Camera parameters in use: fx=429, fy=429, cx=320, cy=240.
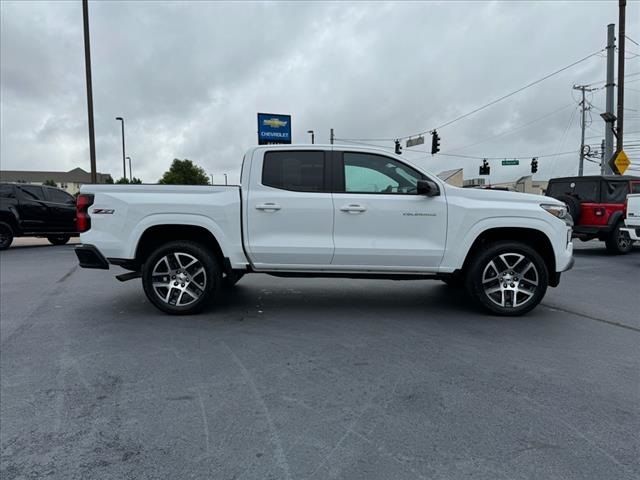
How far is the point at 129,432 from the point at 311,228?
2877mm

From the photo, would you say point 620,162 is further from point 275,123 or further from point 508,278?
point 508,278

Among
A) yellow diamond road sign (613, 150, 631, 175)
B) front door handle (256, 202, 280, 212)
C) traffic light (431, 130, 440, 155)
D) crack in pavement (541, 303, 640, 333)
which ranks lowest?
crack in pavement (541, 303, 640, 333)

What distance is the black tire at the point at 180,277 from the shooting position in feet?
16.3

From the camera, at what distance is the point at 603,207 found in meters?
10.9

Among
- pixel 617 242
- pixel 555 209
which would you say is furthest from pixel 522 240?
pixel 617 242

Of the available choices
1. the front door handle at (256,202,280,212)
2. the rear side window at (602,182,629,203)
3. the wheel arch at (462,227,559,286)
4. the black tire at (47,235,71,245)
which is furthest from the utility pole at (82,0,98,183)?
the rear side window at (602,182,629,203)

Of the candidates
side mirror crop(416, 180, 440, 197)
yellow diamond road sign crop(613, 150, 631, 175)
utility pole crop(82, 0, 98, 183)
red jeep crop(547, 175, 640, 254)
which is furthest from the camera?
yellow diamond road sign crop(613, 150, 631, 175)

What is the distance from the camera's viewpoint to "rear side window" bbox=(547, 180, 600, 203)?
11133 mm

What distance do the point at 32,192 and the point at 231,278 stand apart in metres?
10.6

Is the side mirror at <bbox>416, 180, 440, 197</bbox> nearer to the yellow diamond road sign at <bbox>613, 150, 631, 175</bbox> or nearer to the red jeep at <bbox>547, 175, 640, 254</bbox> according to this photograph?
the red jeep at <bbox>547, 175, 640, 254</bbox>

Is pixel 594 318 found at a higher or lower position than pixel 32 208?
lower

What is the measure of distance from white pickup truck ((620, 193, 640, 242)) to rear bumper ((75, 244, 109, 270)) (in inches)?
428

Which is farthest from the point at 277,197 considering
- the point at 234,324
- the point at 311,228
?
the point at 234,324

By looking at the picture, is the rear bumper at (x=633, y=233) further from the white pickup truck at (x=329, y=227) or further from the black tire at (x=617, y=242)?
the white pickup truck at (x=329, y=227)
